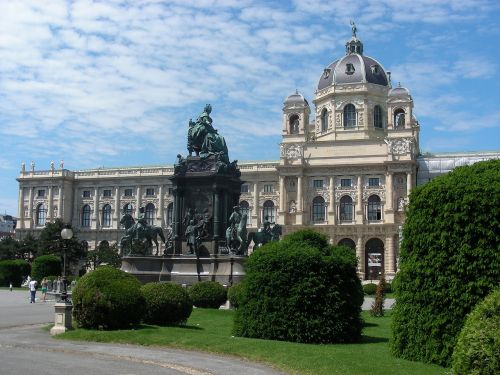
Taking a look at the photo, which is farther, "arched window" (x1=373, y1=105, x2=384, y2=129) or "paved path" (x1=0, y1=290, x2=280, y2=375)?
"arched window" (x1=373, y1=105, x2=384, y2=129)

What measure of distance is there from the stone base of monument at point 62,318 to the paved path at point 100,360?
43 centimetres

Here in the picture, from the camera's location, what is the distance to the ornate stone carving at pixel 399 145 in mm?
88000

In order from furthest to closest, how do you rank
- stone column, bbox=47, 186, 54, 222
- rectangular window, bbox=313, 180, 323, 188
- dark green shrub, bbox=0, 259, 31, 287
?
stone column, bbox=47, 186, 54, 222
rectangular window, bbox=313, 180, 323, 188
dark green shrub, bbox=0, 259, 31, 287

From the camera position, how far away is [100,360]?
1518 centimetres

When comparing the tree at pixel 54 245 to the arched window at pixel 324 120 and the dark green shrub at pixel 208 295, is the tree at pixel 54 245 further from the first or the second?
the dark green shrub at pixel 208 295

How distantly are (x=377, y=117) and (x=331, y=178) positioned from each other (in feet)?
38.9

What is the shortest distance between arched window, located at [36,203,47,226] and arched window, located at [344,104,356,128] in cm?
4873

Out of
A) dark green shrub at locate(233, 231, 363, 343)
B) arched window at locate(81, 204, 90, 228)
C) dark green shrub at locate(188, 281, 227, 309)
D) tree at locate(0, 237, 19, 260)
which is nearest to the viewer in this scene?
dark green shrub at locate(233, 231, 363, 343)

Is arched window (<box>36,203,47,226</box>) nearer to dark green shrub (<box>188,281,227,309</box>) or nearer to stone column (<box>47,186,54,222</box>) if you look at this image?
stone column (<box>47,186,54,222</box>)

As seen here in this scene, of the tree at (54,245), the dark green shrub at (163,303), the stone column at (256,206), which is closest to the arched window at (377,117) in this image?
the stone column at (256,206)

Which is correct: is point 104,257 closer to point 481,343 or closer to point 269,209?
point 269,209

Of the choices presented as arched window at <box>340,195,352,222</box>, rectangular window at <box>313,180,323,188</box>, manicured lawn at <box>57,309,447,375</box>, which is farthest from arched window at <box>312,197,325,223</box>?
manicured lawn at <box>57,309,447,375</box>

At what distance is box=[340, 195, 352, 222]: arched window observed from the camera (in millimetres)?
90688

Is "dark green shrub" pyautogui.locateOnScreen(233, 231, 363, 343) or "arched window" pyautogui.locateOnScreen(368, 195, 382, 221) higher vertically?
"arched window" pyautogui.locateOnScreen(368, 195, 382, 221)
